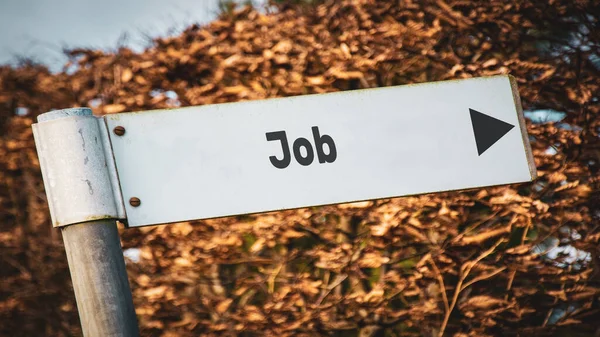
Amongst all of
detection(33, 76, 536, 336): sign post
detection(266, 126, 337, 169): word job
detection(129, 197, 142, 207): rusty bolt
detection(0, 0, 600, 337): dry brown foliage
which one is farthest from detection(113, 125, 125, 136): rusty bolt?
detection(0, 0, 600, 337): dry brown foliage

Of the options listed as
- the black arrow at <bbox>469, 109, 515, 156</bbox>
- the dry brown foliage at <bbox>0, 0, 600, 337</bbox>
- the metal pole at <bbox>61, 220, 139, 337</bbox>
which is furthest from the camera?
the dry brown foliage at <bbox>0, 0, 600, 337</bbox>

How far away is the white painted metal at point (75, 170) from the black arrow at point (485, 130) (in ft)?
2.26

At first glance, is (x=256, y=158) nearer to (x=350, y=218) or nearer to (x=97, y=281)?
(x=97, y=281)

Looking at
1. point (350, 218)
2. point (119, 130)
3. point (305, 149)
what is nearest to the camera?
point (119, 130)

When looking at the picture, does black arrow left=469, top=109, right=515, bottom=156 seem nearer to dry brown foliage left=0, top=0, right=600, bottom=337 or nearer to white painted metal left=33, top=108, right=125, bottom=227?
white painted metal left=33, top=108, right=125, bottom=227

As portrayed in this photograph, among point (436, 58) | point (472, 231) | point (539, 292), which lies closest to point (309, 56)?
point (436, 58)

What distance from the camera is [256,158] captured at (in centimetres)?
107

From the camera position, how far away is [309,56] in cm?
302

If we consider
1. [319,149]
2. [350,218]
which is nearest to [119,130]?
[319,149]

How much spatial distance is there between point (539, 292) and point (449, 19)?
148 centimetres

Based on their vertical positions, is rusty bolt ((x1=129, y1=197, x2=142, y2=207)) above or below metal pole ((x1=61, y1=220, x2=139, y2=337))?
above

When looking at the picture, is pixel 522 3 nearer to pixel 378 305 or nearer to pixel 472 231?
pixel 472 231

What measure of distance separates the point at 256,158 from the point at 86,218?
0.32 meters

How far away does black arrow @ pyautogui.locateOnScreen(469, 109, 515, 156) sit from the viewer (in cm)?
115
